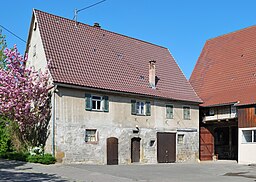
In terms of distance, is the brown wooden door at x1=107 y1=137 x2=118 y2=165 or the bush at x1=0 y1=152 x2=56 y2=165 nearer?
the bush at x1=0 y1=152 x2=56 y2=165

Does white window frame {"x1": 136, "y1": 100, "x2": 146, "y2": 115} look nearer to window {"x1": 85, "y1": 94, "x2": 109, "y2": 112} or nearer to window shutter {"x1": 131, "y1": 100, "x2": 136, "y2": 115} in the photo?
window shutter {"x1": 131, "y1": 100, "x2": 136, "y2": 115}

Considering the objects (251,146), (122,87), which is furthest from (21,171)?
(251,146)

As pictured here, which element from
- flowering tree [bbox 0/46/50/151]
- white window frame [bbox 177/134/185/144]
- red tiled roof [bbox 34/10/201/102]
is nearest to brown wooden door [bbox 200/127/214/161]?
white window frame [bbox 177/134/185/144]

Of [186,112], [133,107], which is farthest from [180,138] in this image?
[133,107]

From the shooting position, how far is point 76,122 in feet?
76.8

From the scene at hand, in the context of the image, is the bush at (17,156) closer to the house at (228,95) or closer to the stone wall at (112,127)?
the stone wall at (112,127)

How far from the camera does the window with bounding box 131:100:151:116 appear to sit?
26.9 m

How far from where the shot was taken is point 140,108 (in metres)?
27.5

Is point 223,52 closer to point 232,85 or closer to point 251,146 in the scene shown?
point 232,85

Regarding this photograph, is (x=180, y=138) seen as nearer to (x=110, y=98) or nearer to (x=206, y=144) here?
(x=206, y=144)

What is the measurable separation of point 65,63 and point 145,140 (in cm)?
846

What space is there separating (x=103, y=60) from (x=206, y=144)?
1252 cm

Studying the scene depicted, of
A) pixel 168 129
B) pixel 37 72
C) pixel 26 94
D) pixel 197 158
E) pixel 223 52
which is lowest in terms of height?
pixel 197 158

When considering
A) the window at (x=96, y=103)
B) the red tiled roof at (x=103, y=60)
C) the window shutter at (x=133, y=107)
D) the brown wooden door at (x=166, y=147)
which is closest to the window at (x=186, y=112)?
the red tiled roof at (x=103, y=60)
